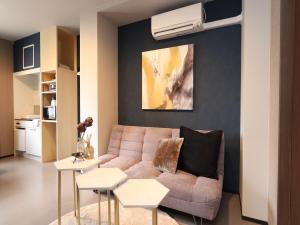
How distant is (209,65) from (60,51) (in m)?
3.05

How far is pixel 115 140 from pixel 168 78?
4.16ft

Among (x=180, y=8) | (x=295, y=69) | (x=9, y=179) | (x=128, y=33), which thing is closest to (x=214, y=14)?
(x=180, y=8)

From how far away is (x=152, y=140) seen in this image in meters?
2.72

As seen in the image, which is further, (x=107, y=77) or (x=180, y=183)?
(x=107, y=77)

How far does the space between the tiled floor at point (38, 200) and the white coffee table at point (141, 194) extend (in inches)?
34.0

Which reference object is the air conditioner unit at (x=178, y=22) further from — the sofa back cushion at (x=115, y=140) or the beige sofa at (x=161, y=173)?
the sofa back cushion at (x=115, y=140)

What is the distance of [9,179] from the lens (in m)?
3.01

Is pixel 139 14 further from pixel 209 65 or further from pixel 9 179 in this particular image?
pixel 9 179

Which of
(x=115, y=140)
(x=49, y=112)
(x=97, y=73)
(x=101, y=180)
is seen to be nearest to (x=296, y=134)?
(x=101, y=180)

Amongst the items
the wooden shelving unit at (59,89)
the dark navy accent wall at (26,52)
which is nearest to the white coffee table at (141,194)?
the wooden shelving unit at (59,89)

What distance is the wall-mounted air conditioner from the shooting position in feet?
8.13

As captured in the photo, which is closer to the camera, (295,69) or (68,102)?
(295,69)

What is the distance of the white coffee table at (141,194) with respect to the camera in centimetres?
109

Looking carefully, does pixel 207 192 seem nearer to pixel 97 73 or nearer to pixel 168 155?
pixel 168 155
